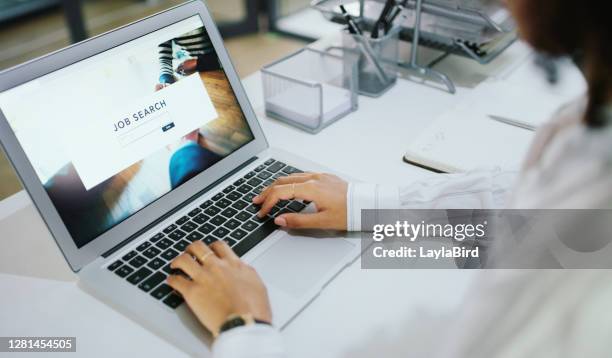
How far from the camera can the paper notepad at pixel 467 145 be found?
3.22 ft

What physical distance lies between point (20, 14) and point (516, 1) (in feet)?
11.2

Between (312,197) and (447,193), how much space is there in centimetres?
22

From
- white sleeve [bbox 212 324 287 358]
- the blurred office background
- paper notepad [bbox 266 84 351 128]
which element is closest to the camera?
white sleeve [bbox 212 324 287 358]

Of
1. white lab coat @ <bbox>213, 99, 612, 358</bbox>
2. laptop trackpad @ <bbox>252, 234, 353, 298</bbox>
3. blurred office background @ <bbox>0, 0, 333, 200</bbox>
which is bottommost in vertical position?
blurred office background @ <bbox>0, 0, 333, 200</bbox>

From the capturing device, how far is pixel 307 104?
3.80ft

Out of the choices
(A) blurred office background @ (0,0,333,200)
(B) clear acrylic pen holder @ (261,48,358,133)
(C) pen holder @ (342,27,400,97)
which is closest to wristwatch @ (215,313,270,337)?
(B) clear acrylic pen holder @ (261,48,358,133)

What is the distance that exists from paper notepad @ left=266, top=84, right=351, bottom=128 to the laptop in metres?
0.19

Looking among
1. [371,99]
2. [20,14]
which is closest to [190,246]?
[371,99]

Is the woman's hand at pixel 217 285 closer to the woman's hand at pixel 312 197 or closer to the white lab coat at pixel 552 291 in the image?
the woman's hand at pixel 312 197

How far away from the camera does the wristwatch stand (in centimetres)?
64

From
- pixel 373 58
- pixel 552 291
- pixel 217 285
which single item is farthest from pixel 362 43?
pixel 552 291

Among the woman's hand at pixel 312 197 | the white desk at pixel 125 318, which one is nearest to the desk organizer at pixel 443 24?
the white desk at pixel 125 318

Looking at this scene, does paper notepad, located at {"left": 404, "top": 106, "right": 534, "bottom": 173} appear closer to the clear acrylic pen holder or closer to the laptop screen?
the clear acrylic pen holder

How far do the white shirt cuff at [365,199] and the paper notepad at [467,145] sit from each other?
145mm
